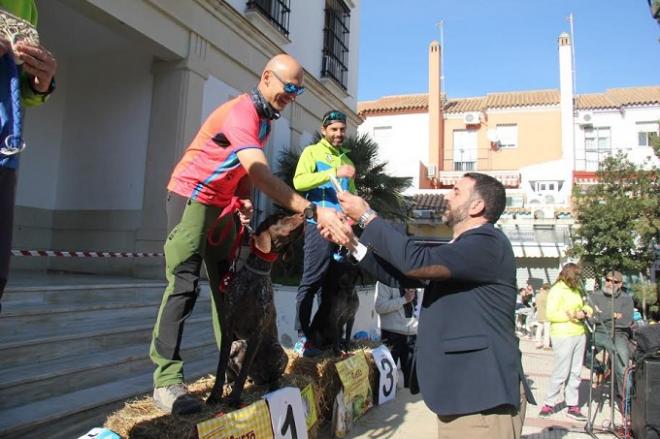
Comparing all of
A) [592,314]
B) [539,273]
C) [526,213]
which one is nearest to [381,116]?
[526,213]

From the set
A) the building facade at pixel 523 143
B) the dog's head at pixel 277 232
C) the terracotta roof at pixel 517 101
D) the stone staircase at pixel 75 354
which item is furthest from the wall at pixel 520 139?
the dog's head at pixel 277 232

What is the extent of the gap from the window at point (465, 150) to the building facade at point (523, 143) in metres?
0.05

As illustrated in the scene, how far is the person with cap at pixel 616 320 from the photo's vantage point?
630cm

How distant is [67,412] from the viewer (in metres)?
3.27

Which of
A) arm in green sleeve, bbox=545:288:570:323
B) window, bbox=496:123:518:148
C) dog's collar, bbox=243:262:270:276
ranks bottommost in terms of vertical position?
arm in green sleeve, bbox=545:288:570:323

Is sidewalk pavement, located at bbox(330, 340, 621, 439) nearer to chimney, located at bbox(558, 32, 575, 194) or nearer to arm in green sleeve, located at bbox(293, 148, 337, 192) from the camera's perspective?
arm in green sleeve, located at bbox(293, 148, 337, 192)

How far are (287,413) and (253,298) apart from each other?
860mm

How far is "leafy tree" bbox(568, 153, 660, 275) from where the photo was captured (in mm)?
14875

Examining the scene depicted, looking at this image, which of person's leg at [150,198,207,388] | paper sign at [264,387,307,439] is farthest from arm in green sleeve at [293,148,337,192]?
paper sign at [264,387,307,439]

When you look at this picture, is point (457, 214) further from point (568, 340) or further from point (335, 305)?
point (568, 340)

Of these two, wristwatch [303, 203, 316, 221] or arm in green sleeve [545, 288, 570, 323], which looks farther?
arm in green sleeve [545, 288, 570, 323]

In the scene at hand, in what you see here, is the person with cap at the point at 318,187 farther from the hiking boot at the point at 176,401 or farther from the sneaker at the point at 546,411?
the sneaker at the point at 546,411

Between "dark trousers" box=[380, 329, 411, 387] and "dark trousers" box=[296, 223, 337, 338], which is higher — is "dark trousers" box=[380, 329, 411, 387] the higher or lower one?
Answer: the lower one

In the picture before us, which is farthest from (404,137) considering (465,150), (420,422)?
(420,422)
